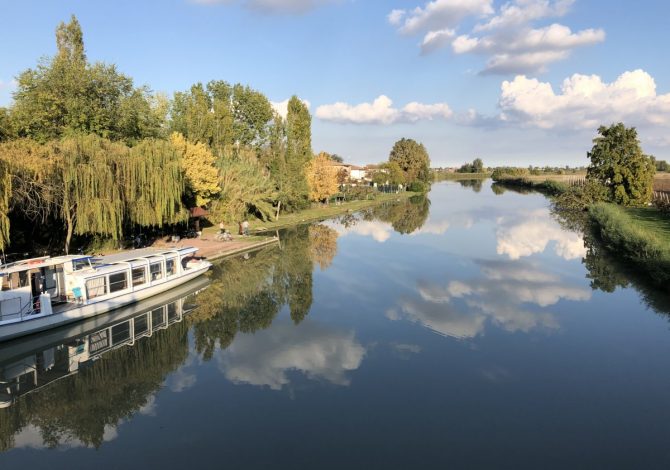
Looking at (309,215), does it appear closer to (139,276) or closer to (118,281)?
(139,276)

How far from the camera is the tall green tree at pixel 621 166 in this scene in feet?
185

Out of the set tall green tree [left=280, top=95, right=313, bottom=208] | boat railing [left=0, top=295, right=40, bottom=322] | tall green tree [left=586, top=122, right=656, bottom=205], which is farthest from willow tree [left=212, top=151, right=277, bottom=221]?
tall green tree [left=586, top=122, right=656, bottom=205]

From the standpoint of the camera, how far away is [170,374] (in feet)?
49.0

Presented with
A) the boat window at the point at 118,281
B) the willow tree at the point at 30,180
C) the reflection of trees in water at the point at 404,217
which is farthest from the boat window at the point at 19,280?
the reflection of trees in water at the point at 404,217

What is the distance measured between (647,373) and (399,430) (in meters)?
8.73

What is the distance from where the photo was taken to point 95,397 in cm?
1335

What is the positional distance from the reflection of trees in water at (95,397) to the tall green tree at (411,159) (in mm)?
114432

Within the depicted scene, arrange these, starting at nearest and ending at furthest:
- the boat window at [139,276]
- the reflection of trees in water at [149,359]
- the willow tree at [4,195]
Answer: the reflection of trees in water at [149,359] < the willow tree at [4,195] < the boat window at [139,276]

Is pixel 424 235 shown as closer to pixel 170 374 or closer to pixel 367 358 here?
pixel 367 358

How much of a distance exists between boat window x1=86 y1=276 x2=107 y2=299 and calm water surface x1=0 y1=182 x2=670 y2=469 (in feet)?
4.19

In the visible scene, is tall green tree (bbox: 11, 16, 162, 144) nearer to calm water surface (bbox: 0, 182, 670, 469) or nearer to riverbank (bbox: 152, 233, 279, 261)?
riverbank (bbox: 152, 233, 279, 261)

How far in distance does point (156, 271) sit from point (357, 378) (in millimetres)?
14244

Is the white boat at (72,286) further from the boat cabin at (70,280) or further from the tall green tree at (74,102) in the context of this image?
the tall green tree at (74,102)

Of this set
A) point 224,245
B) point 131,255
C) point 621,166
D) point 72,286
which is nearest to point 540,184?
point 621,166
